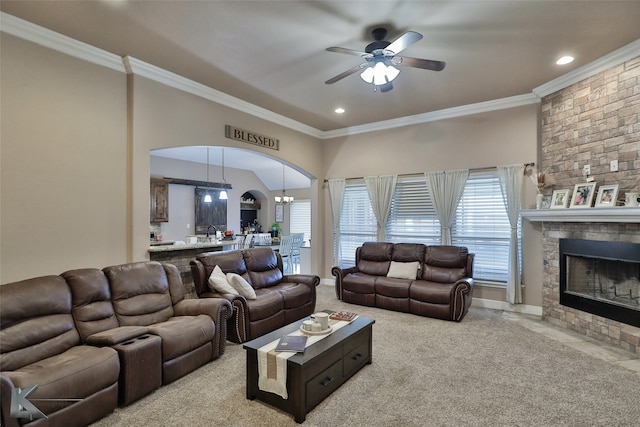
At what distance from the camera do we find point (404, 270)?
212 inches

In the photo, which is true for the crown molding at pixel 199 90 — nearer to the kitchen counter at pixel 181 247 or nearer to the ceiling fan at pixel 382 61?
the kitchen counter at pixel 181 247

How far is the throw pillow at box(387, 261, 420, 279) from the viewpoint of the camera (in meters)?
5.32

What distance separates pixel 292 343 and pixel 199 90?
361 cm

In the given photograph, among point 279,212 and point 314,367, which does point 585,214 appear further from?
point 279,212

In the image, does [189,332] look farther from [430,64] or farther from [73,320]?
[430,64]

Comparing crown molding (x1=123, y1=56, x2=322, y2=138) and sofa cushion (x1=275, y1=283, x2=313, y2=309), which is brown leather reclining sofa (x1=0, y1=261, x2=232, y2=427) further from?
crown molding (x1=123, y1=56, x2=322, y2=138)

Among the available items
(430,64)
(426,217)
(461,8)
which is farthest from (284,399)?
(426,217)

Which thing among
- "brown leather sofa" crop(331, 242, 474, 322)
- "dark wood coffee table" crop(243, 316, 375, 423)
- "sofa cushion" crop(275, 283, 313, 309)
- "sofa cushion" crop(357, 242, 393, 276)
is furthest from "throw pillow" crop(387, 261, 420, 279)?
"dark wood coffee table" crop(243, 316, 375, 423)

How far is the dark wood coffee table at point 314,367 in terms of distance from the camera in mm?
2359

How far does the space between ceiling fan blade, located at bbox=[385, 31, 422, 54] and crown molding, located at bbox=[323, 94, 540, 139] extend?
2.95 m

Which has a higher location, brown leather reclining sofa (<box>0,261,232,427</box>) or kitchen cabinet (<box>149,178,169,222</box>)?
kitchen cabinet (<box>149,178,169,222</box>)

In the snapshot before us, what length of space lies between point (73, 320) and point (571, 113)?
19.9ft

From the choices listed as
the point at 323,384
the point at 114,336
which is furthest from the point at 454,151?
the point at 114,336

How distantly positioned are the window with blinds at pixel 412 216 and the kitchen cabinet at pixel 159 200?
6.25 m
